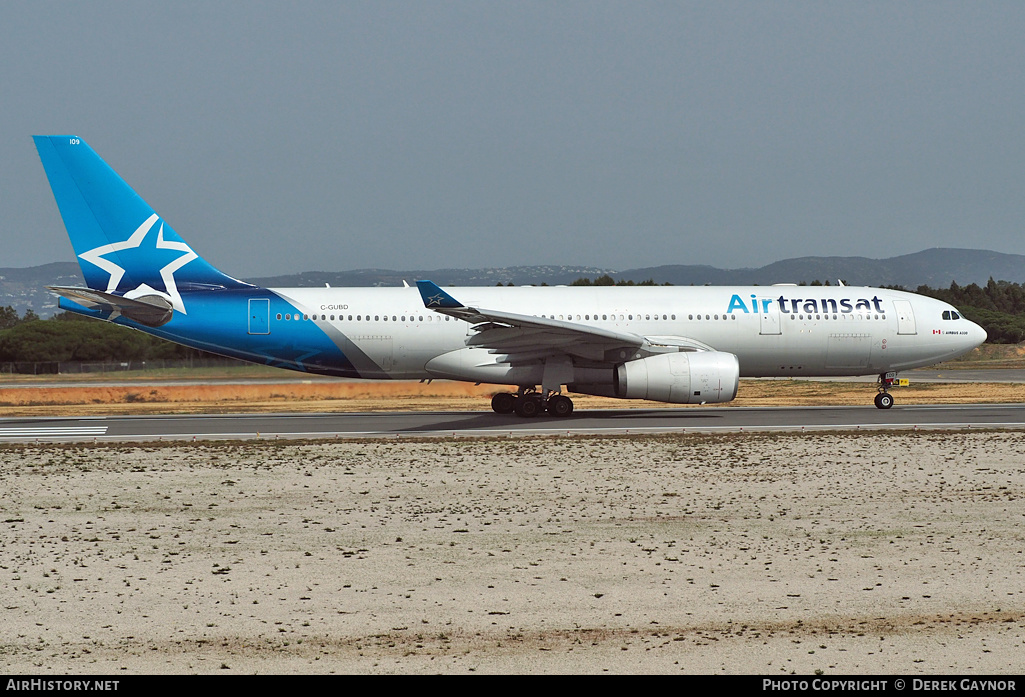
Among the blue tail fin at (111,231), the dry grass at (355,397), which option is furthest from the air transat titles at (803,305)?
the blue tail fin at (111,231)

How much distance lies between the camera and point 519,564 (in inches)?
382

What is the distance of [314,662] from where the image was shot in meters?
6.79

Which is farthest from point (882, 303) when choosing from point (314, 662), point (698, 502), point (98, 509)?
point (314, 662)

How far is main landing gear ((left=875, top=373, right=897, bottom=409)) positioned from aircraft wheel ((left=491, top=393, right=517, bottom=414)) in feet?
34.5

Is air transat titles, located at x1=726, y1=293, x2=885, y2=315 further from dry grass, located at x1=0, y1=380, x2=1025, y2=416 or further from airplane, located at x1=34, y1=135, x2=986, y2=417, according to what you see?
dry grass, located at x1=0, y1=380, x2=1025, y2=416

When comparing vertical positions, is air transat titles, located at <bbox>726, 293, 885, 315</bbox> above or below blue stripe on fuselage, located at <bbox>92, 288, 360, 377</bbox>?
above

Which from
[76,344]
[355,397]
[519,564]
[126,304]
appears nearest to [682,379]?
[355,397]

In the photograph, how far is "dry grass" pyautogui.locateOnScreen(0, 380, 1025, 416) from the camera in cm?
3094

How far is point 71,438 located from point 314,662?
17350mm

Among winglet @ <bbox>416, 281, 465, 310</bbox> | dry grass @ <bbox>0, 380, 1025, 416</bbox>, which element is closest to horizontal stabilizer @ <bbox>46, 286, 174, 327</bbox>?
dry grass @ <bbox>0, 380, 1025, 416</bbox>

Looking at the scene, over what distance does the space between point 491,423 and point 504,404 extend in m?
2.59

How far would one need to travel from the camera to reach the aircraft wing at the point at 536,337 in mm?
23344

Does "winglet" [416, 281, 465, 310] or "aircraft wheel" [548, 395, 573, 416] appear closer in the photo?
"winglet" [416, 281, 465, 310]
